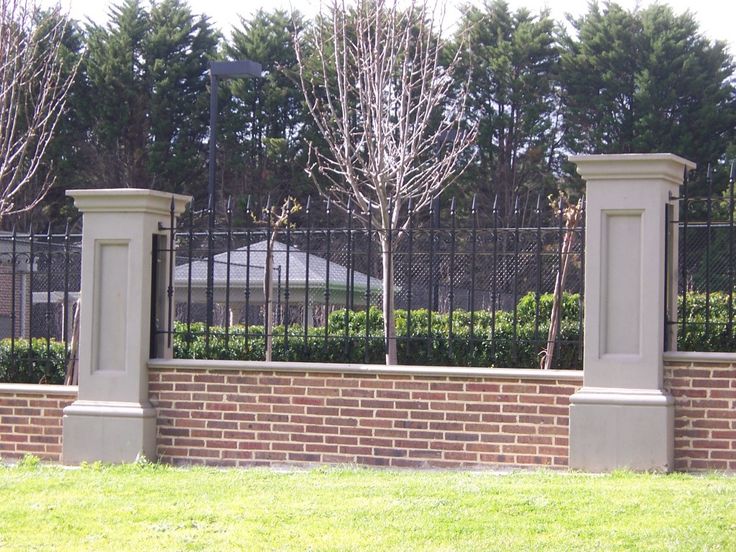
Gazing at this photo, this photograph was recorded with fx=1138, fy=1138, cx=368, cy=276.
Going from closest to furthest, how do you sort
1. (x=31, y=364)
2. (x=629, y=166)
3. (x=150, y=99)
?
(x=629, y=166), (x=31, y=364), (x=150, y=99)

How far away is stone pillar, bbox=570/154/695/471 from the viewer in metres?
7.88

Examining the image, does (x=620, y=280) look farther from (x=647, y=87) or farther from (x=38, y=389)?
(x=647, y=87)

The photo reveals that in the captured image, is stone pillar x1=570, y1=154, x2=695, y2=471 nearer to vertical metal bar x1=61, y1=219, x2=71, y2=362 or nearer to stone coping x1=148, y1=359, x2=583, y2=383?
stone coping x1=148, y1=359, x2=583, y2=383

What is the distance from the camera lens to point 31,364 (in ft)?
34.0

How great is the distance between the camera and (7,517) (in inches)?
266

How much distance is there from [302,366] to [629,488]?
2771mm

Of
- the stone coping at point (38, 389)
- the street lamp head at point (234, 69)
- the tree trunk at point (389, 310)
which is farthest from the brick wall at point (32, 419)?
the street lamp head at point (234, 69)

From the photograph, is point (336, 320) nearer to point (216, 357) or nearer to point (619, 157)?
point (216, 357)

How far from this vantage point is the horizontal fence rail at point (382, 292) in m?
8.69

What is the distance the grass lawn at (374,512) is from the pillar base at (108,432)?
1.01 meters

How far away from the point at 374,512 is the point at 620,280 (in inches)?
108

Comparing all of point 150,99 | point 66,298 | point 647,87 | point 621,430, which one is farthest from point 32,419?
point 150,99

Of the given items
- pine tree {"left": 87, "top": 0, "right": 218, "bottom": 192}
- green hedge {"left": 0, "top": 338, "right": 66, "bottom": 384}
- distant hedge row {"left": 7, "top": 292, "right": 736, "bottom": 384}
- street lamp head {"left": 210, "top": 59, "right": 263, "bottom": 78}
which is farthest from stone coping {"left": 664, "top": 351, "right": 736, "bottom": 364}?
pine tree {"left": 87, "top": 0, "right": 218, "bottom": 192}

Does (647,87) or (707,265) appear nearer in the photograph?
(707,265)
